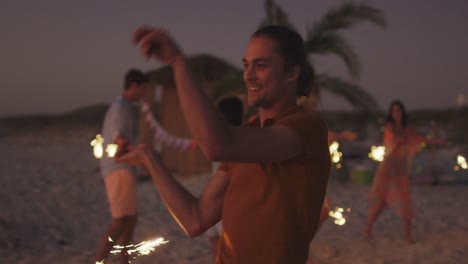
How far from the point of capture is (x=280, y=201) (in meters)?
1.25

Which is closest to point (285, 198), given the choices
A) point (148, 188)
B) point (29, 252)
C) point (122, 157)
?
point (122, 157)

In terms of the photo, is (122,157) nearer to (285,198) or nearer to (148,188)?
(285,198)

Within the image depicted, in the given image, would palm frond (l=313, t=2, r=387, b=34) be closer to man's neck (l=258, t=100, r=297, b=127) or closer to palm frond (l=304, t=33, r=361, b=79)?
palm frond (l=304, t=33, r=361, b=79)

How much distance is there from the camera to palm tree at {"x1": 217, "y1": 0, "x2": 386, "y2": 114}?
27.0 feet

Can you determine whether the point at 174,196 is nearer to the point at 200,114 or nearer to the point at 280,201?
the point at 280,201

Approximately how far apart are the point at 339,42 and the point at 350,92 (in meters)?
0.95

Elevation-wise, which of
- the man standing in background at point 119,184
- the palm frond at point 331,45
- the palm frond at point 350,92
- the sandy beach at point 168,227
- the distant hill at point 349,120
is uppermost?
the distant hill at point 349,120

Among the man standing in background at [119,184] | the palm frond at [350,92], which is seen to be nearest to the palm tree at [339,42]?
the palm frond at [350,92]

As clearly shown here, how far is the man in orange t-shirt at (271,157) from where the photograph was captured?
111 cm

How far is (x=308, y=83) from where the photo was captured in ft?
5.00

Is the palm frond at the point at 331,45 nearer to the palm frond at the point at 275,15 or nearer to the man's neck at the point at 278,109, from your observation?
the palm frond at the point at 275,15

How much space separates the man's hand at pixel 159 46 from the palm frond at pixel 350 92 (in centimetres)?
771

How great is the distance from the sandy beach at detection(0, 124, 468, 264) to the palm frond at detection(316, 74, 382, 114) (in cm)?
202

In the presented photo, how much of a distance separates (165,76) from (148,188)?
129 inches
